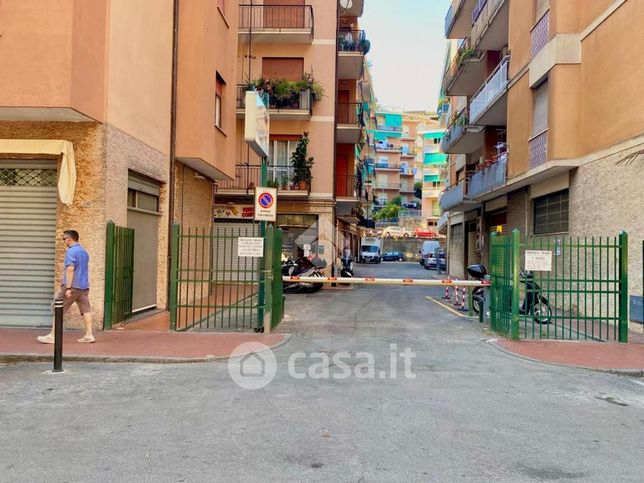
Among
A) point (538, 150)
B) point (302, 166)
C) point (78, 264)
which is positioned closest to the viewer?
point (78, 264)

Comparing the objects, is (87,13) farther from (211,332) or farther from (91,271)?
(211,332)

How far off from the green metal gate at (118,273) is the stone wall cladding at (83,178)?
0.22 m

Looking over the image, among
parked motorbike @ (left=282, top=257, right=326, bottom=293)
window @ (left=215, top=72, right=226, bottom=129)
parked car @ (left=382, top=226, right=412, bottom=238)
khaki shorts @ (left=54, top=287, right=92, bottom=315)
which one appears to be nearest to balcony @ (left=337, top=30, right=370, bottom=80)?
parked motorbike @ (left=282, top=257, right=326, bottom=293)

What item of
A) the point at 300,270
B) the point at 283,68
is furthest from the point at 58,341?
the point at 283,68

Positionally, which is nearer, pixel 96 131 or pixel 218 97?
pixel 96 131

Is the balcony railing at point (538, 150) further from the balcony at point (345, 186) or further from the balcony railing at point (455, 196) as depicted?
the balcony at point (345, 186)

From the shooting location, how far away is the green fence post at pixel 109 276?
9.84 metres

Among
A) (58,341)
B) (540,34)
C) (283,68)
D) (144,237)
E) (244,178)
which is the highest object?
(283,68)

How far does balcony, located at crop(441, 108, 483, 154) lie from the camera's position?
934 inches

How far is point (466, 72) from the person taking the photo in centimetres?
2419

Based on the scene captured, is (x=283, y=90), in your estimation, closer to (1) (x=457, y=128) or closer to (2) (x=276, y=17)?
(2) (x=276, y=17)

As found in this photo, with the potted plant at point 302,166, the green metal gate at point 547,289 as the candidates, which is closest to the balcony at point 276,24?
the potted plant at point 302,166

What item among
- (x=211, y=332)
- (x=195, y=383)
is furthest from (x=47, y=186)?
(x=195, y=383)

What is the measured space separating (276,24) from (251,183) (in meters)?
7.09
